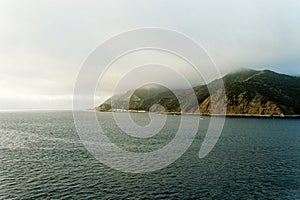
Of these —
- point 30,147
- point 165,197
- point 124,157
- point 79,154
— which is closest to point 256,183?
point 165,197

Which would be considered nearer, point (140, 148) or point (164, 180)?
point (164, 180)

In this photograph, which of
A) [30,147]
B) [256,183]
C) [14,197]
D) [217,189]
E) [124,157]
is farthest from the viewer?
[30,147]

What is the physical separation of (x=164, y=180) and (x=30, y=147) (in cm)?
7165

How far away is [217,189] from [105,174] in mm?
30268

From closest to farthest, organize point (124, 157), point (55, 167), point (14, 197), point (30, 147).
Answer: point (14, 197) < point (55, 167) < point (124, 157) < point (30, 147)

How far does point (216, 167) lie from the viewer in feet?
281

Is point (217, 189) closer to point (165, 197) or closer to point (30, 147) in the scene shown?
point (165, 197)

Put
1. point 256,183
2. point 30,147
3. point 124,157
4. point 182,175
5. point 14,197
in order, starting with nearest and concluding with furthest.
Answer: point 14,197, point 256,183, point 182,175, point 124,157, point 30,147

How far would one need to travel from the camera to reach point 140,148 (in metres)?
119

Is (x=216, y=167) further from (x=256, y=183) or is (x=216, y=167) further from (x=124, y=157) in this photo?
(x=124, y=157)

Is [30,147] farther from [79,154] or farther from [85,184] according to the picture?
[85,184]

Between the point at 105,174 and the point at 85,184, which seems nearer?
the point at 85,184

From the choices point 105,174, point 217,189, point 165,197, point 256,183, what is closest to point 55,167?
point 105,174

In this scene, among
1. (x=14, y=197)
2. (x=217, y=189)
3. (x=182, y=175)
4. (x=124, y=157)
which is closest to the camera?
(x=14, y=197)
